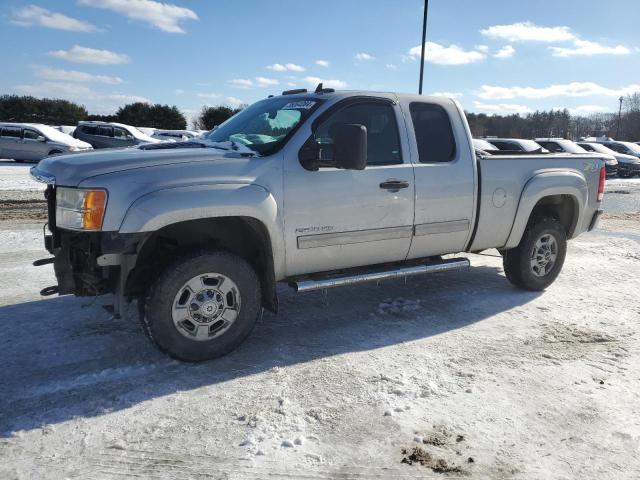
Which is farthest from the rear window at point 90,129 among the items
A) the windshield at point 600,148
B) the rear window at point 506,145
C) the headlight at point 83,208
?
the headlight at point 83,208

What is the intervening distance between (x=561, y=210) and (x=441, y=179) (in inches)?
84.9

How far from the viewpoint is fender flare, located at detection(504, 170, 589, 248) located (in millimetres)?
5582

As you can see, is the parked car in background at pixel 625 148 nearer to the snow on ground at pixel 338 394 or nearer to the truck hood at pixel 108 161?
the snow on ground at pixel 338 394

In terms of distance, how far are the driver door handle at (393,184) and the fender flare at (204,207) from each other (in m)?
1.03

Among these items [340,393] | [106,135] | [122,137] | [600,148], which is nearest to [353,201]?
[340,393]

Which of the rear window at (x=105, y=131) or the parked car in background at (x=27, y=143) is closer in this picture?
the parked car in background at (x=27, y=143)

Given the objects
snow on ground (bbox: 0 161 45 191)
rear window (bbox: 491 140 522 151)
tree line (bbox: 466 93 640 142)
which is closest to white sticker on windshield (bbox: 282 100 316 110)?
snow on ground (bbox: 0 161 45 191)

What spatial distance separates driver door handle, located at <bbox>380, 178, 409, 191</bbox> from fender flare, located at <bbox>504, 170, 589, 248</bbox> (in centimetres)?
158

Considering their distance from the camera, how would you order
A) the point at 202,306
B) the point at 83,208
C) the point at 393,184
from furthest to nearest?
1. the point at 393,184
2. the point at 202,306
3. the point at 83,208

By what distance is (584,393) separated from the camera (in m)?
3.64

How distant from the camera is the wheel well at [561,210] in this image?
6.05m

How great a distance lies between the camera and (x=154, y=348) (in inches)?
163

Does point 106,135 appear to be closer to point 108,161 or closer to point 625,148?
point 108,161

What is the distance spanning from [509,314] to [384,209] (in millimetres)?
1743
